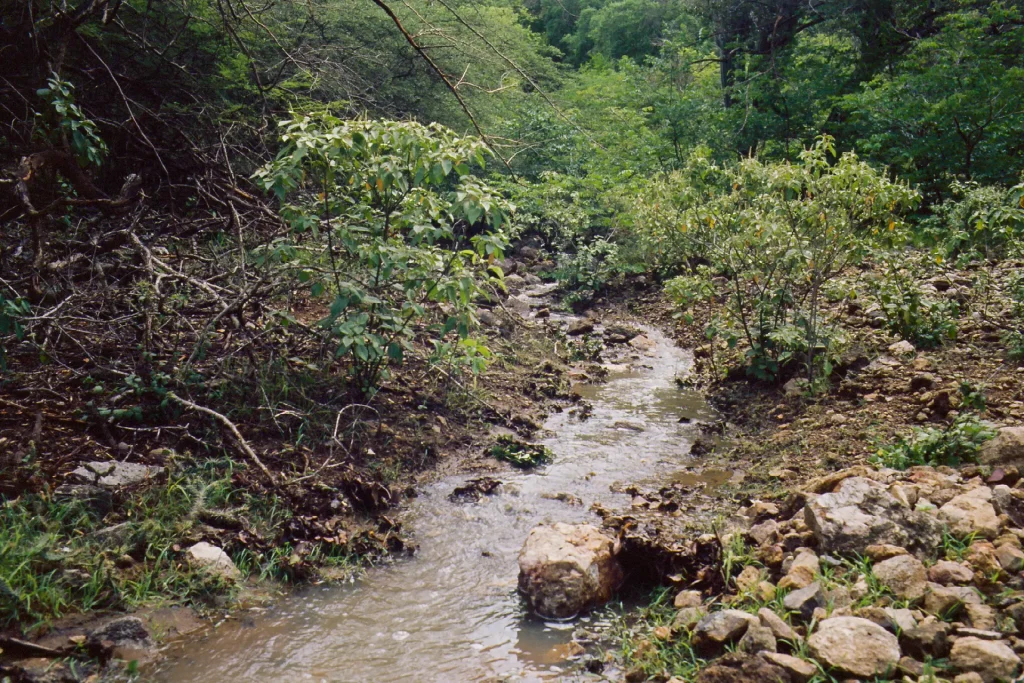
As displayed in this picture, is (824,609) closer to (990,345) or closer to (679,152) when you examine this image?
(990,345)

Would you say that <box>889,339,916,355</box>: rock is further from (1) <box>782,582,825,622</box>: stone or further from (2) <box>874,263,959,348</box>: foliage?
(1) <box>782,582,825,622</box>: stone

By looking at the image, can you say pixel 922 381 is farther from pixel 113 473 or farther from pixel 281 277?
pixel 113 473

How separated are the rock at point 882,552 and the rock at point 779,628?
1.86 ft

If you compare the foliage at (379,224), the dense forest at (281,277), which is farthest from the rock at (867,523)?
the foliage at (379,224)

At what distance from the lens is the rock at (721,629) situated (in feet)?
9.69

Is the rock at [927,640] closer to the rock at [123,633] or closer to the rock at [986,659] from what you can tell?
the rock at [986,659]

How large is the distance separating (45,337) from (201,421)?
109 centimetres

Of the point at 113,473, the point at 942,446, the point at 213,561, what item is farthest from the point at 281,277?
the point at 942,446

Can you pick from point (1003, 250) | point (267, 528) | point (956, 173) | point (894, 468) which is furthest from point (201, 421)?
point (956, 173)

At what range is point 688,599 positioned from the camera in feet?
11.4

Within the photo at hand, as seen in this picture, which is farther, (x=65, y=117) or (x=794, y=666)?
(x=65, y=117)

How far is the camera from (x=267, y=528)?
13.4 ft

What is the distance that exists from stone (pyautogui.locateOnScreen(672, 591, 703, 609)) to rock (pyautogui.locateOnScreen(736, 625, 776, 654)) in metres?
0.57

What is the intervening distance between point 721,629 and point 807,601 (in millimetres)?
361
